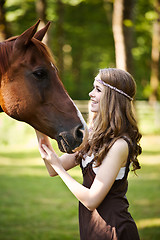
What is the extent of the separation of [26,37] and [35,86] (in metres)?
0.37

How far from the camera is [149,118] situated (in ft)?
55.5

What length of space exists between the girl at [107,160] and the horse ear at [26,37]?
58cm

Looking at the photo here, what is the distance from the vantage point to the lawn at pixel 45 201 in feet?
16.8

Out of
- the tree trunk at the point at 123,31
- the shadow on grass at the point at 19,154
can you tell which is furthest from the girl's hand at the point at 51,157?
the shadow on grass at the point at 19,154

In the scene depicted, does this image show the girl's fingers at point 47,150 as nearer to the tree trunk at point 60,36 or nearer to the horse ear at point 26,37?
the horse ear at point 26,37

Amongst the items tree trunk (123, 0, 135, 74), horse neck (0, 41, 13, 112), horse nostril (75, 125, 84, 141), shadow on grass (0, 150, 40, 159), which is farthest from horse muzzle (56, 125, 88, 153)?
shadow on grass (0, 150, 40, 159)

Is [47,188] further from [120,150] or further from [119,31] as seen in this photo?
[120,150]

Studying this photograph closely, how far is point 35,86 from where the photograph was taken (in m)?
2.45

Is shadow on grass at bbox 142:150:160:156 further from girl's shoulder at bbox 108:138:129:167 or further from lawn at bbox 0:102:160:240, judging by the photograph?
girl's shoulder at bbox 108:138:129:167

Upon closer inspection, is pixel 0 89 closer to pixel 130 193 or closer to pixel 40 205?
pixel 40 205

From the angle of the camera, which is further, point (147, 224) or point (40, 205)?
point (40, 205)

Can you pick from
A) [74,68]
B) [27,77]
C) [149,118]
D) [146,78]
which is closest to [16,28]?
[74,68]

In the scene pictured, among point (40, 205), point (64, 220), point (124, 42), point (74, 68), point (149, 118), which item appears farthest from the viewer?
point (74, 68)

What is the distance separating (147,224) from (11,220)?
7.50 ft
